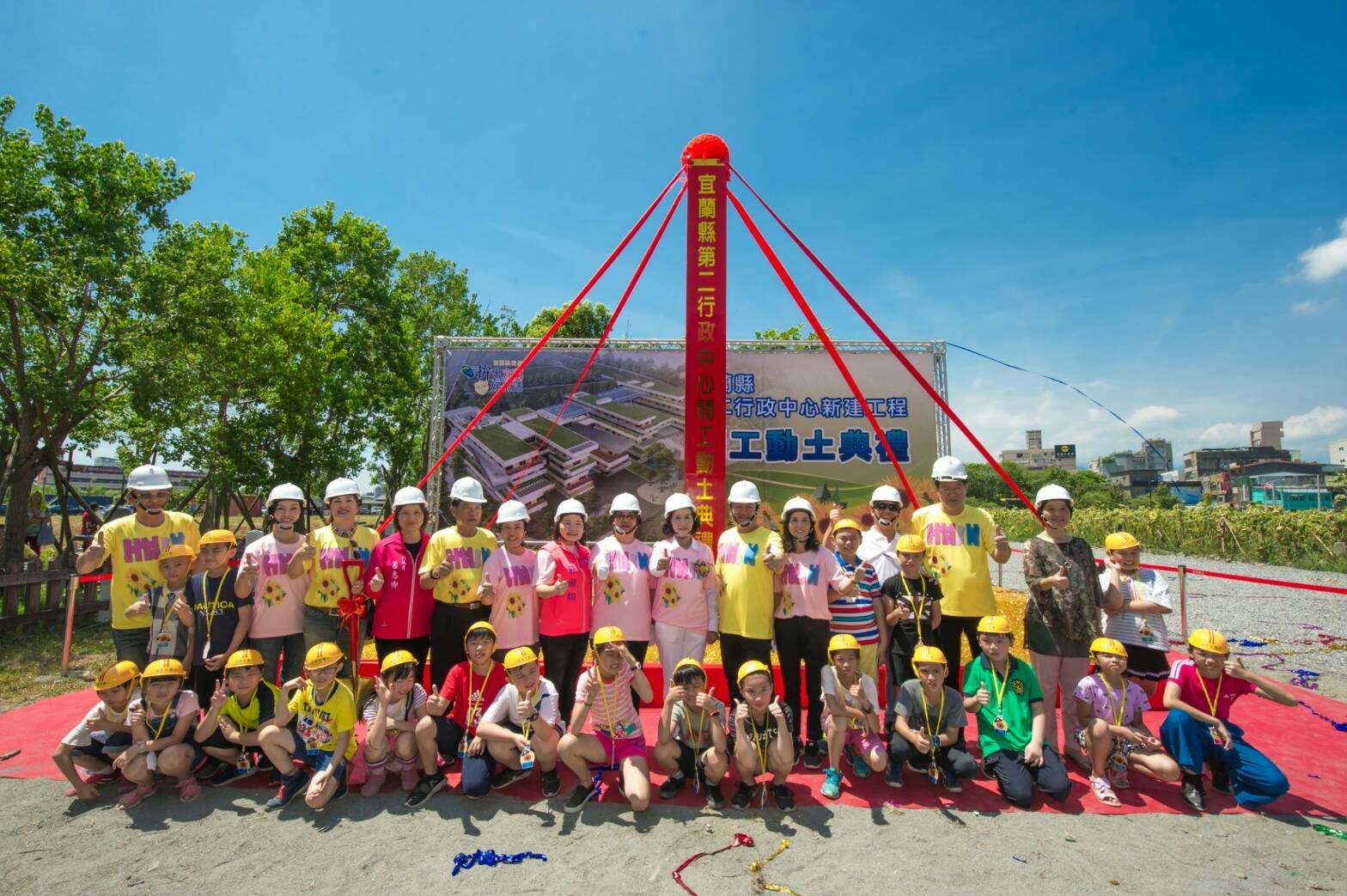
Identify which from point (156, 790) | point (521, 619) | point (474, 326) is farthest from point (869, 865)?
point (474, 326)

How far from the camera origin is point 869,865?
3033 millimetres

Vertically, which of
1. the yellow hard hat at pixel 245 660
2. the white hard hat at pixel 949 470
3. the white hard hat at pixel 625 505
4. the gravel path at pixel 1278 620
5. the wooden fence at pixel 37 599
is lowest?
the gravel path at pixel 1278 620

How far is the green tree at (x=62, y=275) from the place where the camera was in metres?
8.21

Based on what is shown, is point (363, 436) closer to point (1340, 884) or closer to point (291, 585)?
point (291, 585)

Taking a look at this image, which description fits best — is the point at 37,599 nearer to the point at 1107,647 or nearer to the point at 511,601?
the point at 511,601

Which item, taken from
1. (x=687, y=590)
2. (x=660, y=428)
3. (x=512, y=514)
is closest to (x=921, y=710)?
(x=687, y=590)

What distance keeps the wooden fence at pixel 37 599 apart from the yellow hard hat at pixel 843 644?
8225mm

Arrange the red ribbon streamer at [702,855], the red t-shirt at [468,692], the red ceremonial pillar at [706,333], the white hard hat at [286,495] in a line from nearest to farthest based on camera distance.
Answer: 1. the red ribbon streamer at [702,855]
2. the red t-shirt at [468,692]
3. the white hard hat at [286,495]
4. the red ceremonial pillar at [706,333]

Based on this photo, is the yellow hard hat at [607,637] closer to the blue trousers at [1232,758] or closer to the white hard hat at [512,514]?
the white hard hat at [512,514]

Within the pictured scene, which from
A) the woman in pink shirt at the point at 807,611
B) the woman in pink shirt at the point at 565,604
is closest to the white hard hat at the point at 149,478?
the woman in pink shirt at the point at 565,604

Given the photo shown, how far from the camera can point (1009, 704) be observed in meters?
3.90

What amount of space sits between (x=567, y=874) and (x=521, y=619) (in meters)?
1.56

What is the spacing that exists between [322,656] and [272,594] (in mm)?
744

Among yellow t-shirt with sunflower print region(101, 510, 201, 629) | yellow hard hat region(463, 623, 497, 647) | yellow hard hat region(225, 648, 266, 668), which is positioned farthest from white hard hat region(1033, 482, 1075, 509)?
yellow t-shirt with sunflower print region(101, 510, 201, 629)
